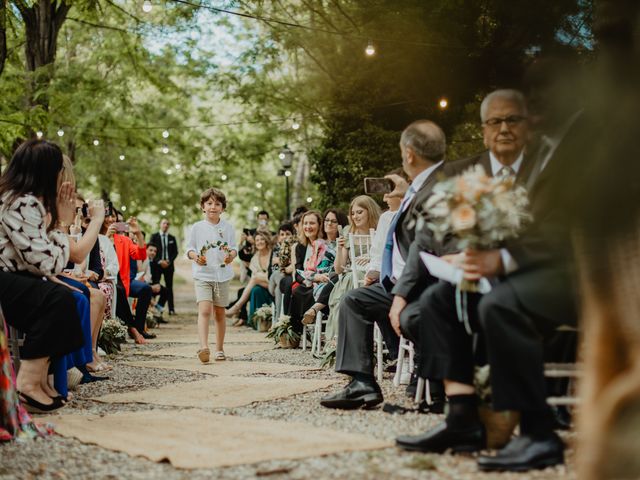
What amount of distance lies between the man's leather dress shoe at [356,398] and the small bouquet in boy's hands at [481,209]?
1693 millimetres

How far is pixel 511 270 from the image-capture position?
400 cm

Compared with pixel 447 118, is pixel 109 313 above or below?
below

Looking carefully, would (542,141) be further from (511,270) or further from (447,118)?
(447,118)

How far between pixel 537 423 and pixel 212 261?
587cm

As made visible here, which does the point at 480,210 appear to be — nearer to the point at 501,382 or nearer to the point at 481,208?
the point at 481,208

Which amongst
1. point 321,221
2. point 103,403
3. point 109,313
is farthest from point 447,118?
point 103,403

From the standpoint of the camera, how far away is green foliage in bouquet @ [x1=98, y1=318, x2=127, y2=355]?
970cm

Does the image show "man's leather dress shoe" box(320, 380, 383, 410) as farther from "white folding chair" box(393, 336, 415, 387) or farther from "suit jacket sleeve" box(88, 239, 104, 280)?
"suit jacket sleeve" box(88, 239, 104, 280)

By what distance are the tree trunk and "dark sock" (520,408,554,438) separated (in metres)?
14.4

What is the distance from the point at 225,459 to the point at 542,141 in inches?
89.7

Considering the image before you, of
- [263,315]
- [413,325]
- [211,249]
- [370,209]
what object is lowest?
[263,315]

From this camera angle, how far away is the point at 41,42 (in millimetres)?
16656

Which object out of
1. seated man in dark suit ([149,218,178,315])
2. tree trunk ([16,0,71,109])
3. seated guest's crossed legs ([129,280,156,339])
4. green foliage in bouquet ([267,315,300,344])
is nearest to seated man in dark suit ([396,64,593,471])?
green foliage in bouquet ([267,315,300,344])

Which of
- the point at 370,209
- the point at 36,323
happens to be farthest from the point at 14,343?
the point at 370,209
